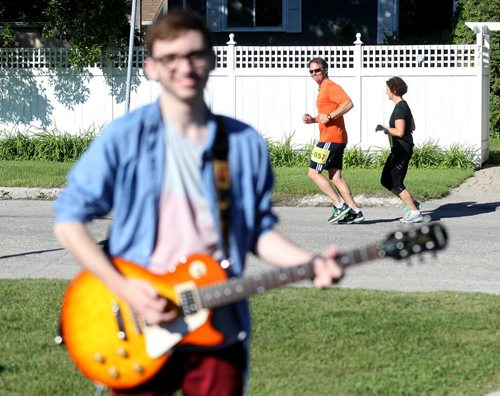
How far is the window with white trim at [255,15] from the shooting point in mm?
28438

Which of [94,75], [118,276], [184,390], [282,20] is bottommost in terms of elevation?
[184,390]

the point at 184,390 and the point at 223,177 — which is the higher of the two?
the point at 223,177

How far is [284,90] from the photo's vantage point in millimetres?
20828

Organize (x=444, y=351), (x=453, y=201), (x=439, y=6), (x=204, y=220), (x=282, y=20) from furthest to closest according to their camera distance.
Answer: (x=439, y=6) < (x=282, y=20) < (x=453, y=201) < (x=444, y=351) < (x=204, y=220)

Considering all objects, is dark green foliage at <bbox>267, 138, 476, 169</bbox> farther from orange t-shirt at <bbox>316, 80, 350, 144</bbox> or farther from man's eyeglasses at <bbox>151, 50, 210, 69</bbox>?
man's eyeglasses at <bbox>151, 50, 210, 69</bbox>

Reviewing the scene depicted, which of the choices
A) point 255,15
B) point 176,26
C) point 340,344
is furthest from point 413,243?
point 255,15

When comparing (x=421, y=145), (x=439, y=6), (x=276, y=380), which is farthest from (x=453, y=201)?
(x=439, y=6)

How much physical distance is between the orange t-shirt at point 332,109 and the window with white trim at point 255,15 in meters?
15.1

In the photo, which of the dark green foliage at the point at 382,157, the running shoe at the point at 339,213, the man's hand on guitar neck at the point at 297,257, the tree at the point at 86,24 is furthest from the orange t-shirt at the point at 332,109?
the man's hand on guitar neck at the point at 297,257

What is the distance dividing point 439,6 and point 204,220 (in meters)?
27.8

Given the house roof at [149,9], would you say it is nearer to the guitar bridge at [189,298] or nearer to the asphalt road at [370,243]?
the asphalt road at [370,243]

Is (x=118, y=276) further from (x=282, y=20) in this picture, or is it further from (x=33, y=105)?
(x=282, y=20)

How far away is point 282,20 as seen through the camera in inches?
1126

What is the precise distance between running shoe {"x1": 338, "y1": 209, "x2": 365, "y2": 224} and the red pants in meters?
9.67
